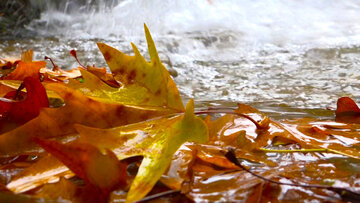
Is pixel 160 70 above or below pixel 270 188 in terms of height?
above

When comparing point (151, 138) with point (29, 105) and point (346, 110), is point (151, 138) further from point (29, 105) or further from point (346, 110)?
point (346, 110)

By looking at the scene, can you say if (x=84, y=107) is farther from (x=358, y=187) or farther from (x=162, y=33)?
(x=162, y=33)

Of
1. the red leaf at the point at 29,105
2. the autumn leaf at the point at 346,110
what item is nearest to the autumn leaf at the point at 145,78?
the red leaf at the point at 29,105

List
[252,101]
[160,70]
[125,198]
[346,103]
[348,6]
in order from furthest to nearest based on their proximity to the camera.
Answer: [348,6]
[252,101]
[346,103]
[160,70]
[125,198]

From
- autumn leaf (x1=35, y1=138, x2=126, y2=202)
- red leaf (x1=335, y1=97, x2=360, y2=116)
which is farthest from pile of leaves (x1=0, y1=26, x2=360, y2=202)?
red leaf (x1=335, y1=97, x2=360, y2=116)

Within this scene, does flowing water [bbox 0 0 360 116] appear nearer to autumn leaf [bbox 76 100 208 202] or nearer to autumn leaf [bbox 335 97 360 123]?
autumn leaf [bbox 335 97 360 123]

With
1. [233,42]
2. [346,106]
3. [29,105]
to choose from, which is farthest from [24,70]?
[233,42]

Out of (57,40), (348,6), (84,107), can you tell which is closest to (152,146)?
(84,107)
